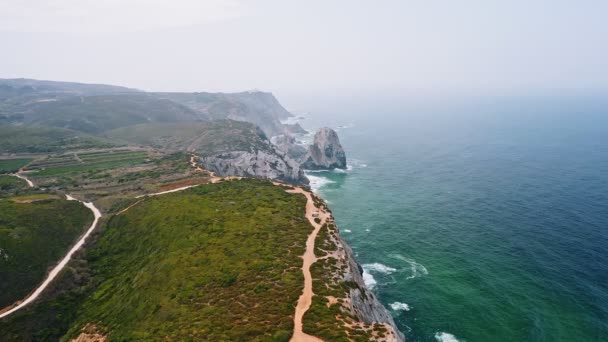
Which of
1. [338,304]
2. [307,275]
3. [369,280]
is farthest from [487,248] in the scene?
[338,304]

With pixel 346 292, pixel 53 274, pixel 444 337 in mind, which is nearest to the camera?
pixel 346 292

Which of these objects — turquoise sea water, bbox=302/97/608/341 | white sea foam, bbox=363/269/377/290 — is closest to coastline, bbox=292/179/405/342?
turquoise sea water, bbox=302/97/608/341

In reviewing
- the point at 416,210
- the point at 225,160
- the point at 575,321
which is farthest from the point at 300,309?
the point at 225,160

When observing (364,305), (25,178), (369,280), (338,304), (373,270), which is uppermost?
(338,304)

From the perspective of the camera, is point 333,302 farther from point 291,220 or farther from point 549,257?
point 549,257

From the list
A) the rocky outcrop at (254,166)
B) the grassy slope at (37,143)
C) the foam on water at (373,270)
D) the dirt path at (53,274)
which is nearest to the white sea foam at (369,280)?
the foam on water at (373,270)

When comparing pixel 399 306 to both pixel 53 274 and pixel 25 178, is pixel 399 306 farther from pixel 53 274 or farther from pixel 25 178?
pixel 25 178
